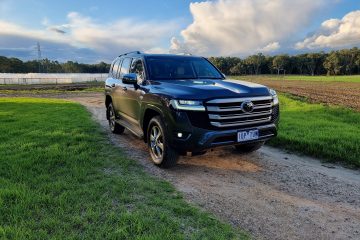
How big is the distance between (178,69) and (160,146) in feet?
6.02

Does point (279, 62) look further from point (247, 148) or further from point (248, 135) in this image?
point (248, 135)

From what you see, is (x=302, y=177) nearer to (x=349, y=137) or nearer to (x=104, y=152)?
(x=349, y=137)

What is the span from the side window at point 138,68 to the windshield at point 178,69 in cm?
19

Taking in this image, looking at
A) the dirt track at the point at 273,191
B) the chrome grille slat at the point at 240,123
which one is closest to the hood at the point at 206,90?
the chrome grille slat at the point at 240,123

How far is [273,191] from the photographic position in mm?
4605

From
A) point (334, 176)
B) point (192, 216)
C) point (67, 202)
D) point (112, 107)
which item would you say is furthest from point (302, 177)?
point (112, 107)

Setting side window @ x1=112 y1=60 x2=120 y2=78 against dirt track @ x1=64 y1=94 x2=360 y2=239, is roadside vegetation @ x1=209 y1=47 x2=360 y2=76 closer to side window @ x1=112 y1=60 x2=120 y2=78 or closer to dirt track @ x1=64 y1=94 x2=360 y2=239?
side window @ x1=112 y1=60 x2=120 y2=78

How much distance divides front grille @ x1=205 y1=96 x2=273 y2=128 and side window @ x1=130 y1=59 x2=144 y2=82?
80.6 inches

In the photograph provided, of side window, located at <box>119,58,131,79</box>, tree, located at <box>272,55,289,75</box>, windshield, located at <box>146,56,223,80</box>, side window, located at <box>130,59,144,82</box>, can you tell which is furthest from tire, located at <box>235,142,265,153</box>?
tree, located at <box>272,55,289,75</box>

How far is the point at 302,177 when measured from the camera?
5.25 m

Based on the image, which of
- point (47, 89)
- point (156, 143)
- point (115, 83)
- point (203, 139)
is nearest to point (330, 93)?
point (115, 83)

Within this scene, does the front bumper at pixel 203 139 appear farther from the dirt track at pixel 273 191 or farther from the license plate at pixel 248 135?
the dirt track at pixel 273 191

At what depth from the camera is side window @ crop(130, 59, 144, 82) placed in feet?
21.1

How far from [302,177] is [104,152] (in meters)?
4.00
